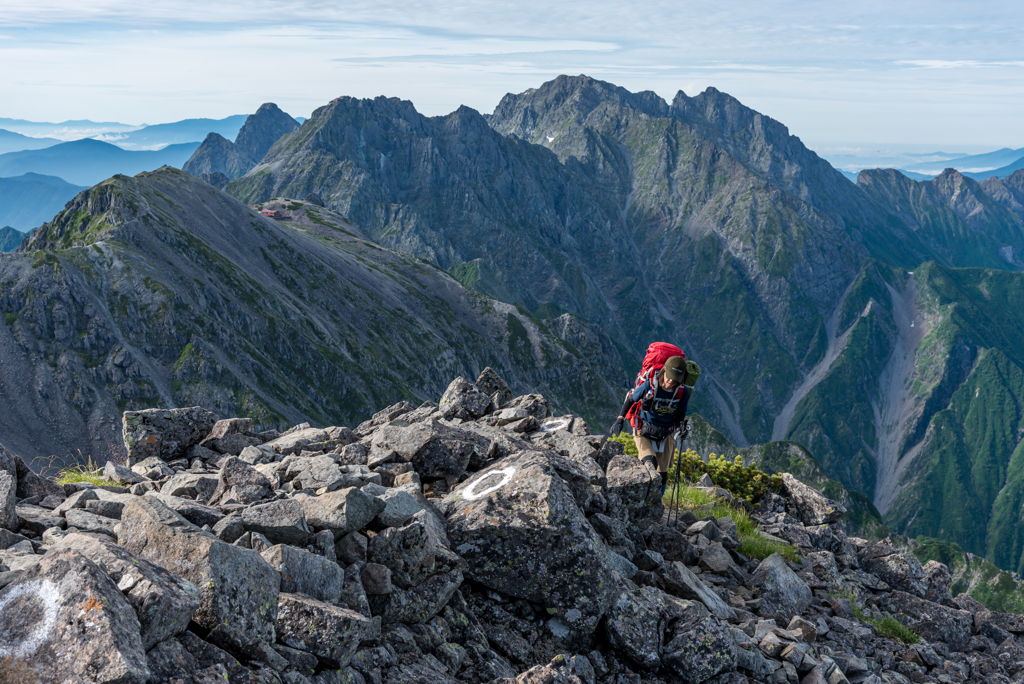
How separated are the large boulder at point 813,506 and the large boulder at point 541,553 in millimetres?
14323

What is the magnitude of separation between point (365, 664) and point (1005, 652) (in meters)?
17.1

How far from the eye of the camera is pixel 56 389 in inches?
5148

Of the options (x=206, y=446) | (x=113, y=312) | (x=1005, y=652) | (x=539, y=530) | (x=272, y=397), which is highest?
(x=539, y=530)

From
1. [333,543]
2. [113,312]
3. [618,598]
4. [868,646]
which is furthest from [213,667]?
[113,312]

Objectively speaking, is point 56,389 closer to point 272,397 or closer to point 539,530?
point 272,397

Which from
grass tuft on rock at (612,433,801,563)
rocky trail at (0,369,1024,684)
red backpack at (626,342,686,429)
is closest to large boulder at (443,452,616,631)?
rocky trail at (0,369,1024,684)

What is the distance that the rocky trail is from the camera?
6.76 meters

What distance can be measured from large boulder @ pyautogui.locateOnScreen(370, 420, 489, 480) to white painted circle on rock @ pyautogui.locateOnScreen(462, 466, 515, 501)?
54.0 inches

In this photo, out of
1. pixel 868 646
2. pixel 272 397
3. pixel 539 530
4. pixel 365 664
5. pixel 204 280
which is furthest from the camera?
pixel 204 280

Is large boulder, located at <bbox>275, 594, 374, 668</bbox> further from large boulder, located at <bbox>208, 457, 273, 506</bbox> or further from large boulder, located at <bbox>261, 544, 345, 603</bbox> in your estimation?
large boulder, located at <bbox>208, 457, 273, 506</bbox>

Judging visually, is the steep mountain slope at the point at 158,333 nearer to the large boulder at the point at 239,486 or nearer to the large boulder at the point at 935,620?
the large boulder at the point at 239,486

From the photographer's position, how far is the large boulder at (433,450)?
14.1 m

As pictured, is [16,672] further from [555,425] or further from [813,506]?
[813,506]

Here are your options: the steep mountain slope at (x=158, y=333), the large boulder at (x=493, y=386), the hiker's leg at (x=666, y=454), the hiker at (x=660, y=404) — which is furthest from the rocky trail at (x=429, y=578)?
the steep mountain slope at (x=158, y=333)
